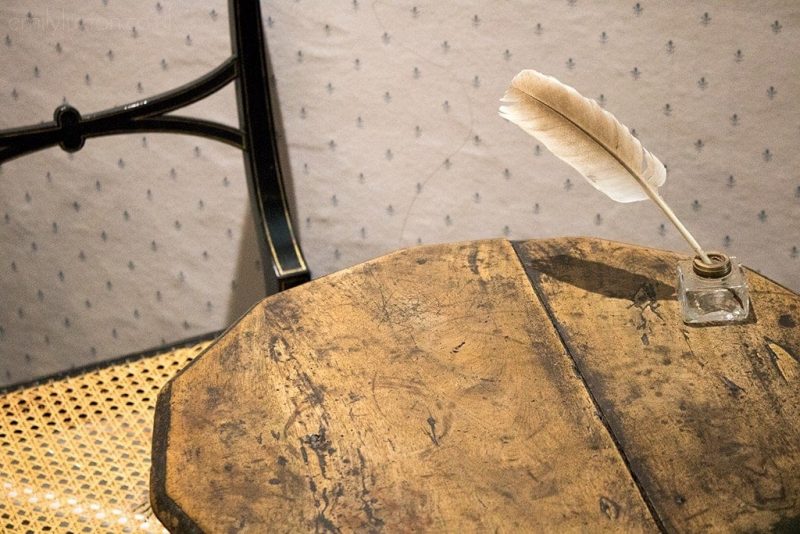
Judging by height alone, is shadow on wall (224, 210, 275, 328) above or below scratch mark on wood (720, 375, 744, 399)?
below

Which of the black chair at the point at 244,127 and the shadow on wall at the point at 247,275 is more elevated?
the black chair at the point at 244,127

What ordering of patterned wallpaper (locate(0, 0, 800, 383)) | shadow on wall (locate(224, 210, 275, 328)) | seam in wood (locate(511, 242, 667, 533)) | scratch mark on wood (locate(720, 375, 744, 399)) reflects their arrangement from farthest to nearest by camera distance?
shadow on wall (locate(224, 210, 275, 328)) < patterned wallpaper (locate(0, 0, 800, 383)) < scratch mark on wood (locate(720, 375, 744, 399)) < seam in wood (locate(511, 242, 667, 533))

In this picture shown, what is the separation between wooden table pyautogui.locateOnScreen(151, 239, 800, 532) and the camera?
99 cm

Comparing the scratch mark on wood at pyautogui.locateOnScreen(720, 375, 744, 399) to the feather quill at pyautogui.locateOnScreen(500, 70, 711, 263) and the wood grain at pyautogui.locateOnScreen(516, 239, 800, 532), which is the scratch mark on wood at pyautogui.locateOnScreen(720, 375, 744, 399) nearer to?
the wood grain at pyautogui.locateOnScreen(516, 239, 800, 532)

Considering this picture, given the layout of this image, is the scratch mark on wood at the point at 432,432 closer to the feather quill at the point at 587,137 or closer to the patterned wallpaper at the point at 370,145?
the feather quill at the point at 587,137

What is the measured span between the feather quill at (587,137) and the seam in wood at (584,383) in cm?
14

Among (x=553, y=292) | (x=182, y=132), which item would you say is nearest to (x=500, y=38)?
(x=182, y=132)

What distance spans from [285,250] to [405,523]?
34.8 inches

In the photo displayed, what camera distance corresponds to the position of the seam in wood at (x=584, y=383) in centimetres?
98

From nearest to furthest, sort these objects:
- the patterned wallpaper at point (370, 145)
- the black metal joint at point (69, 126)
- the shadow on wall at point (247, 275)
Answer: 1. the black metal joint at point (69, 126)
2. the patterned wallpaper at point (370, 145)
3. the shadow on wall at point (247, 275)

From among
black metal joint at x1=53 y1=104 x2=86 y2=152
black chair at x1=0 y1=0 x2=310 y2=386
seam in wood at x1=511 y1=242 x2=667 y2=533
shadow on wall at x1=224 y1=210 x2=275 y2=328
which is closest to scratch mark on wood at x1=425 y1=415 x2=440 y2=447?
seam in wood at x1=511 y1=242 x2=667 y2=533

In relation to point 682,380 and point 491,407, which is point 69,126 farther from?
point 682,380

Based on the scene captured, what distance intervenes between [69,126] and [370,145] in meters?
0.60

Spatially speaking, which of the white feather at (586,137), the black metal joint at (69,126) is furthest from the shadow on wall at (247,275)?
the white feather at (586,137)
